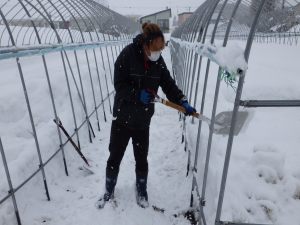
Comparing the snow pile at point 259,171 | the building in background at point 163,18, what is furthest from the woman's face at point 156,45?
the building in background at point 163,18

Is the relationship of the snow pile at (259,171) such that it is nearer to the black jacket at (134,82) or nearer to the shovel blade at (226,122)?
the shovel blade at (226,122)

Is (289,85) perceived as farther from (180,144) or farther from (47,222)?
(47,222)

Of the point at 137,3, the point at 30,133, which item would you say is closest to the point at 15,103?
the point at 30,133

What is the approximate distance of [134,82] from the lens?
11.3 ft

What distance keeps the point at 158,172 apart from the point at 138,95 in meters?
1.76

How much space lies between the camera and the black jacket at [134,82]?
3.36 m

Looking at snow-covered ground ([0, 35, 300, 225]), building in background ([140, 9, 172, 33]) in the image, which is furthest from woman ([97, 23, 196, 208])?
building in background ([140, 9, 172, 33])

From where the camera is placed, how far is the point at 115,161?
3.82 metres

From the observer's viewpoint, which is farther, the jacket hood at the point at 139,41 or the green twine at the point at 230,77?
the jacket hood at the point at 139,41

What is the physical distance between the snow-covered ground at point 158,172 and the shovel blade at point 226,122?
0.46ft

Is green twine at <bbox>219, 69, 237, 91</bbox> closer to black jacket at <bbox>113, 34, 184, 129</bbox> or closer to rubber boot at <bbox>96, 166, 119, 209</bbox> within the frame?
black jacket at <bbox>113, 34, 184, 129</bbox>

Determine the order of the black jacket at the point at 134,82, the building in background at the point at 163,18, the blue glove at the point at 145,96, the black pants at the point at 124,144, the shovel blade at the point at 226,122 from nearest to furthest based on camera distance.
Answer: the blue glove at the point at 145,96, the black jacket at the point at 134,82, the black pants at the point at 124,144, the shovel blade at the point at 226,122, the building in background at the point at 163,18

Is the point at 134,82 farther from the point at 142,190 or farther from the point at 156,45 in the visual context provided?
the point at 142,190

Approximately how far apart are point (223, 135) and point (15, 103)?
364 centimetres
